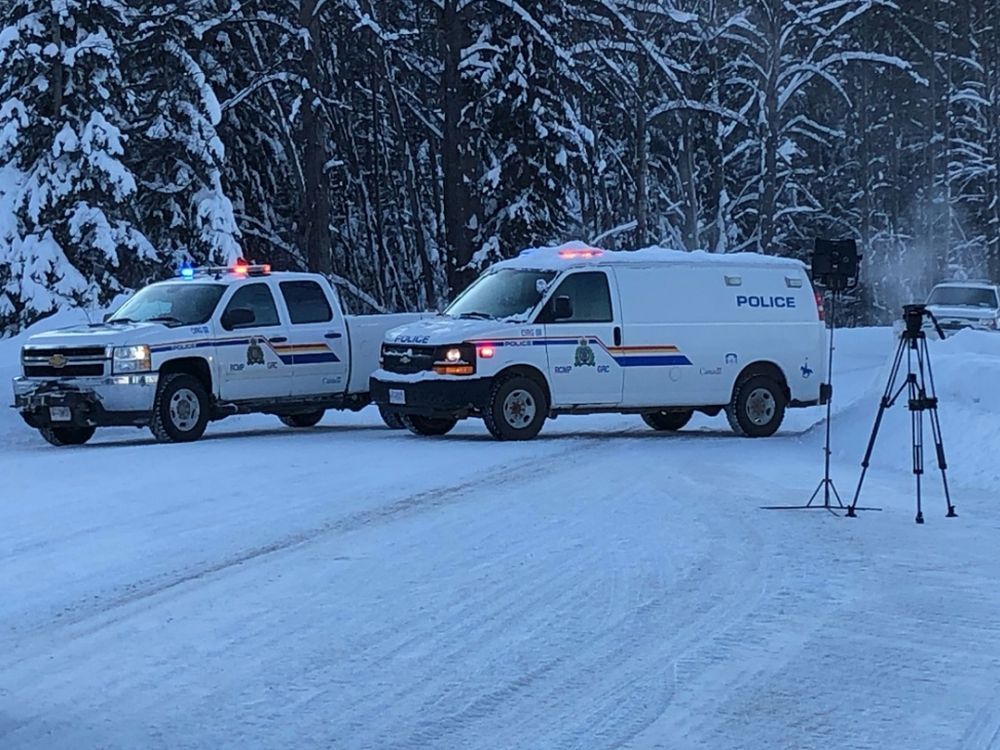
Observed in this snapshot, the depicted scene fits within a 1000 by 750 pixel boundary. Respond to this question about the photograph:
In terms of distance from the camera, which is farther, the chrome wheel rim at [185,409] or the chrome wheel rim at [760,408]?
the chrome wheel rim at [760,408]

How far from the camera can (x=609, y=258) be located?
19.8 meters

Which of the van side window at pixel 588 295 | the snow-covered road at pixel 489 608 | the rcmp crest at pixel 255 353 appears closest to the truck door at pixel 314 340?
the rcmp crest at pixel 255 353

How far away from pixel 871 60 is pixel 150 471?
38.1 meters

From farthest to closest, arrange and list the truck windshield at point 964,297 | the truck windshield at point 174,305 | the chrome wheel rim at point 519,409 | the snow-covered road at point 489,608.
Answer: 1. the truck windshield at point 964,297
2. the truck windshield at point 174,305
3. the chrome wheel rim at point 519,409
4. the snow-covered road at point 489,608

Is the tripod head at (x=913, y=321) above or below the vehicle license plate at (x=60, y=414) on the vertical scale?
above

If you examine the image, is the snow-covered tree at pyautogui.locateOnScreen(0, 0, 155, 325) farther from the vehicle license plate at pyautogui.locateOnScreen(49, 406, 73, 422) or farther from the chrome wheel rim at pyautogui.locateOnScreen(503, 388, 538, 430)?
the chrome wheel rim at pyautogui.locateOnScreen(503, 388, 538, 430)

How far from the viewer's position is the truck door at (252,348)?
1986 centimetres

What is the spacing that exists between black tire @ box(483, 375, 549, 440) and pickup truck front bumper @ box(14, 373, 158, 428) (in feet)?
12.4

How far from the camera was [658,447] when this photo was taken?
1848 centimetres

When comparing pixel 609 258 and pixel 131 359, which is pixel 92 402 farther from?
pixel 609 258

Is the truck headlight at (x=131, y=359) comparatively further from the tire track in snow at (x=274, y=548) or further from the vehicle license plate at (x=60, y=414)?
the tire track in snow at (x=274, y=548)

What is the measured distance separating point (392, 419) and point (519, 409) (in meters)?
1.81

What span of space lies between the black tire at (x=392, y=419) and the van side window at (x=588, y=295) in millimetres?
2287

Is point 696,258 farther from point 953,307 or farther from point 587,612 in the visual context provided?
point 953,307
